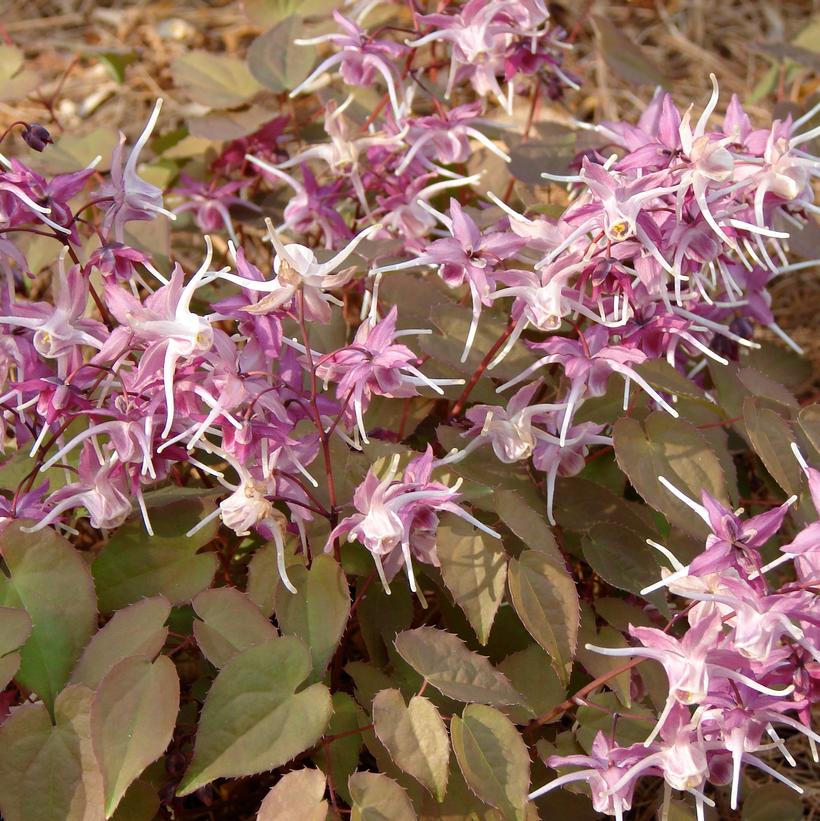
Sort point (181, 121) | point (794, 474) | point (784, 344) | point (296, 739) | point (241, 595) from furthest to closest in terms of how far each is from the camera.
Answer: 1. point (181, 121)
2. point (784, 344)
3. point (794, 474)
4. point (241, 595)
5. point (296, 739)

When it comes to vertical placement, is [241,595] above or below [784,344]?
above

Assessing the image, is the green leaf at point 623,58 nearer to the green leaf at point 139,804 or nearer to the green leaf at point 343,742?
the green leaf at point 343,742

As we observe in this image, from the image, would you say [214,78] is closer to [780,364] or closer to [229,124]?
[229,124]

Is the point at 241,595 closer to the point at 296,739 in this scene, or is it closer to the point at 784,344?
the point at 296,739

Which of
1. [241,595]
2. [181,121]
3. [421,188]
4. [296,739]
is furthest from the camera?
[181,121]

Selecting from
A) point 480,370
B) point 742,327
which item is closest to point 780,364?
point 742,327

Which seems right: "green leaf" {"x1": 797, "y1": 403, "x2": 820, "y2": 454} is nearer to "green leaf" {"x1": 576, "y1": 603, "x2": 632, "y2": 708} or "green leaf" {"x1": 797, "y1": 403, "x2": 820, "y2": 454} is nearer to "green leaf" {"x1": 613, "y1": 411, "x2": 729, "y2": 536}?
"green leaf" {"x1": 613, "y1": 411, "x2": 729, "y2": 536}

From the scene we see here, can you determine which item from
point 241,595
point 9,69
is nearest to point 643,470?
point 241,595
